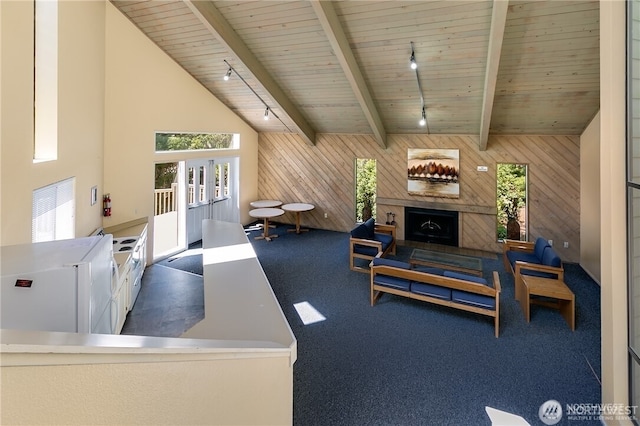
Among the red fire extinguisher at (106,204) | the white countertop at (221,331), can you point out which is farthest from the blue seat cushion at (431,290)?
the red fire extinguisher at (106,204)

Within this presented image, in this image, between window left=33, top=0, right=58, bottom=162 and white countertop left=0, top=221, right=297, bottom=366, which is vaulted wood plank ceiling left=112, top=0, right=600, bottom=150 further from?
white countertop left=0, top=221, right=297, bottom=366

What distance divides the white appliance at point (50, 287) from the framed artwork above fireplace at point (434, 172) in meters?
7.05

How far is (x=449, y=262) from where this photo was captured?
5.87m

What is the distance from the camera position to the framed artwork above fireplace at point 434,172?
302 inches

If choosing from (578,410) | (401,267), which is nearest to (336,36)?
(401,267)

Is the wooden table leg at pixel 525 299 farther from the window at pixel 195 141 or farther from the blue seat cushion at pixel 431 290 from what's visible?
the window at pixel 195 141

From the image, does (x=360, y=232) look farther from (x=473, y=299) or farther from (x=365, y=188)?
(x=473, y=299)

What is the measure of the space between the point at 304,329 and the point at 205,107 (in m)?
5.58

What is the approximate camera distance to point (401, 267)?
192 inches

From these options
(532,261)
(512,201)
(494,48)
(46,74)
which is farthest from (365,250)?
(46,74)

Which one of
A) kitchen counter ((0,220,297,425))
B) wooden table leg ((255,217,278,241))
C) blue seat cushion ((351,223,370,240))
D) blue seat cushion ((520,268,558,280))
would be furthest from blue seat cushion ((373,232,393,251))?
Result: kitchen counter ((0,220,297,425))

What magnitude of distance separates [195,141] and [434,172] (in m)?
5.55

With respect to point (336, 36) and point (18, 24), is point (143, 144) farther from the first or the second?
point (336, 36)

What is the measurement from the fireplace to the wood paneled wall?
0.16 meters
